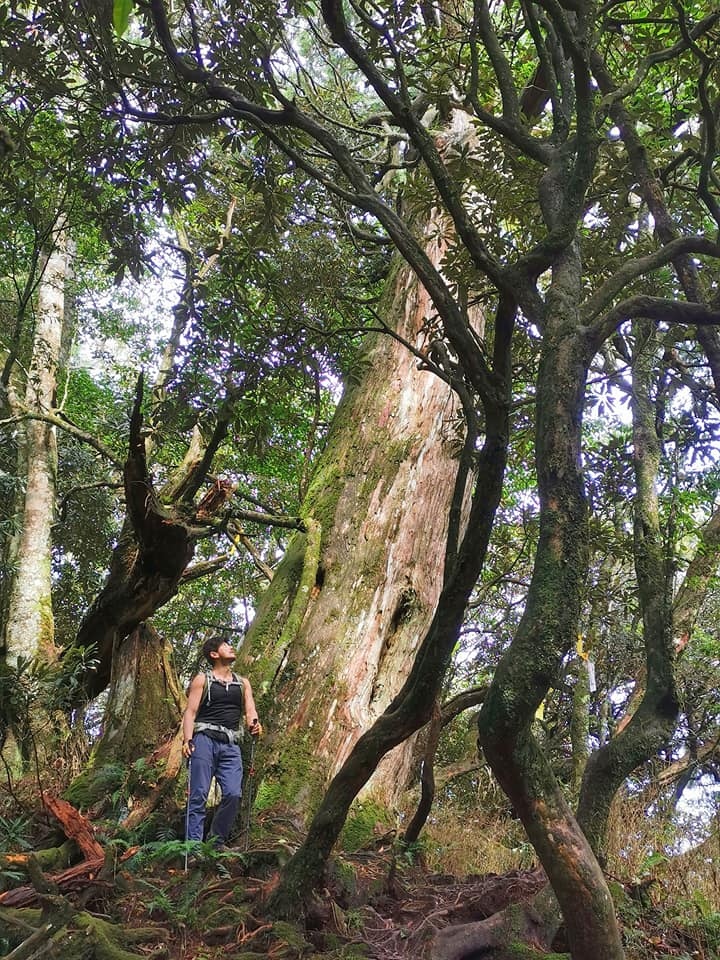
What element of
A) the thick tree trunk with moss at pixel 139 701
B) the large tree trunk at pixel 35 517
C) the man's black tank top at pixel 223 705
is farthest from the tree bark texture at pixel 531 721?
the large tree trunk at pixel 35 517

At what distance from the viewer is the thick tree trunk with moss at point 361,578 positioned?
18.0ft

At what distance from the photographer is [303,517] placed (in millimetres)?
6516

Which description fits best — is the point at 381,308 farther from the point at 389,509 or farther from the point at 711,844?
the point at 711,844

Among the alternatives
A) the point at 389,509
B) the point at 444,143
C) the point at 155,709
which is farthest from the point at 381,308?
the point at 155,709

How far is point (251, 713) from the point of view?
5172 mm

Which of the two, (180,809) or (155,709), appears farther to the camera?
(155,709)

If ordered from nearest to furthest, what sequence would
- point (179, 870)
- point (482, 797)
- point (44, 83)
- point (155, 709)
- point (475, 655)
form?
point (179, 870) < point (44, 83) < point (155, 709) < point (482, 797) < point (475, 655)

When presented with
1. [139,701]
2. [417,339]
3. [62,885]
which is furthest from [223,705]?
[417,339]

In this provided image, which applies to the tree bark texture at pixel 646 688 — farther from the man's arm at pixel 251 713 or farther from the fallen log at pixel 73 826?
the fallen log at pixel 73 826

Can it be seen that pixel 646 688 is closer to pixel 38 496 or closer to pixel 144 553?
pixel 144 553

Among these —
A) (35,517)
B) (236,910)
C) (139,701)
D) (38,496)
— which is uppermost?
(38,496)

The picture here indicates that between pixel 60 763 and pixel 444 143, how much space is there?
24.8ft

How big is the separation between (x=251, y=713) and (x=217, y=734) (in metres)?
0.27

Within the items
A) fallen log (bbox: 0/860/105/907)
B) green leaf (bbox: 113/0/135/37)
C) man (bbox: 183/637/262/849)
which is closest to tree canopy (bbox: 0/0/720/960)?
green leaf (bbox: 113/0/135/37)
